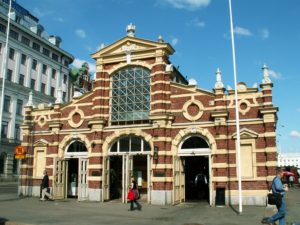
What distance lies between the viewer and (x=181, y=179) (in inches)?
890

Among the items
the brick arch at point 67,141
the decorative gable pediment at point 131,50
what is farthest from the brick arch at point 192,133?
the brick arch at point 67,141

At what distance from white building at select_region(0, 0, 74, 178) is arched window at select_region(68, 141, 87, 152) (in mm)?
27657

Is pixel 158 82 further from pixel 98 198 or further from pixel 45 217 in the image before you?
pixel 45 217

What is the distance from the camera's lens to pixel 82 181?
2402 centimetres

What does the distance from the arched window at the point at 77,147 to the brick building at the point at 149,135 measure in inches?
2.8

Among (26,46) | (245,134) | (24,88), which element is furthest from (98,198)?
(26,46)

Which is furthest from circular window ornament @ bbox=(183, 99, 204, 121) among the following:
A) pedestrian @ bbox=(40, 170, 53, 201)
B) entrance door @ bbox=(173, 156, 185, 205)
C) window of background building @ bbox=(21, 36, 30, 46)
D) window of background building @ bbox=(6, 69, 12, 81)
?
window of background building @ bbox=(21, 36, 30, 46)

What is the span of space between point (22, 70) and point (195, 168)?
37755 mm

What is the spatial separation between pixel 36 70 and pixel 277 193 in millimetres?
52032

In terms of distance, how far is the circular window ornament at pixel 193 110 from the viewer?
72.1ft

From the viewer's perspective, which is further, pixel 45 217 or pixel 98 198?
pixel 98 198

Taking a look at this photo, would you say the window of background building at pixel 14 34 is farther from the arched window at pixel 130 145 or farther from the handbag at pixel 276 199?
the handbag at pixel 276 199

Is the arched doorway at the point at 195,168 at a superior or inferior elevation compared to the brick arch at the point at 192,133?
inferior

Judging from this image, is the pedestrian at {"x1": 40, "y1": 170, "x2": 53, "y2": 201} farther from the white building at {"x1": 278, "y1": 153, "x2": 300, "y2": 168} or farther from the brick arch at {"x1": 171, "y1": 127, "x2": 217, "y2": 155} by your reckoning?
the white building at {"x1": 278, "y1": 153, "x2": 300, "y2": 168}
